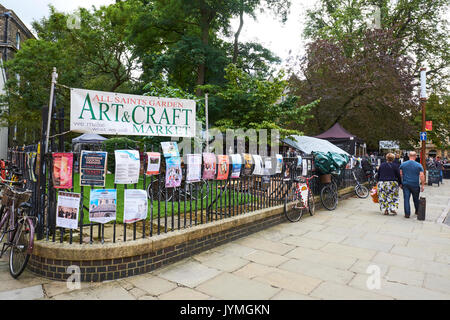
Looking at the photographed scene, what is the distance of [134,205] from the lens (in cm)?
411

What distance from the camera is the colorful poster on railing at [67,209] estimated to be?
3.82 m

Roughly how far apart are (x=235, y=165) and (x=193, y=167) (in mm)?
1098

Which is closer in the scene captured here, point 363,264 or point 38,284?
point 38,284

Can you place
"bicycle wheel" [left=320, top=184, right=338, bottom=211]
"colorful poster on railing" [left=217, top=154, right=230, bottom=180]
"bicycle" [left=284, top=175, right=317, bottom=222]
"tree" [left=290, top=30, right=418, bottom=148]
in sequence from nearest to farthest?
"colorful poster on railing" [left=217, top=154, right=230, bottom=180] → "bicycle" [left=284, top=175, right=317, bottom=222] → "bicycle wheel" [left=320, top=184, right=338, bottom=211] → "tree" [left=290, top=30, right=418, bottom=148]

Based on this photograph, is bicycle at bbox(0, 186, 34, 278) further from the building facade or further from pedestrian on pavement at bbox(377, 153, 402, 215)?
the building facade

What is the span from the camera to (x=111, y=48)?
20172 millimetres

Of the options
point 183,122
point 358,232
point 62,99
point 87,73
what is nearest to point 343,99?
point 358,232

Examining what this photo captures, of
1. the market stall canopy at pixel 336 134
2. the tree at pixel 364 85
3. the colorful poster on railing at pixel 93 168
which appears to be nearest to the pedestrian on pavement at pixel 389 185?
the colorful poster on railing at pixel 93 168

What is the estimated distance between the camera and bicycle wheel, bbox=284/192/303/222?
7.39 metres

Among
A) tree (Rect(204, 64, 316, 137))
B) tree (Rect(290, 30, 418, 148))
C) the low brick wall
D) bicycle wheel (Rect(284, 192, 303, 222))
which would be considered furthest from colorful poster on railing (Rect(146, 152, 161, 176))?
tree (Rect(290, 30, 418, 148))

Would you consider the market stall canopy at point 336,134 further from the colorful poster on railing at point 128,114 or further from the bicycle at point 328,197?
the colorful poster on railing at point 128,114

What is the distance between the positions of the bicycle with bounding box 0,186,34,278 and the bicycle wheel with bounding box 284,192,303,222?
5.33 m

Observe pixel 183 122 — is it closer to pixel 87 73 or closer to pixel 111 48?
pixel 111 48
